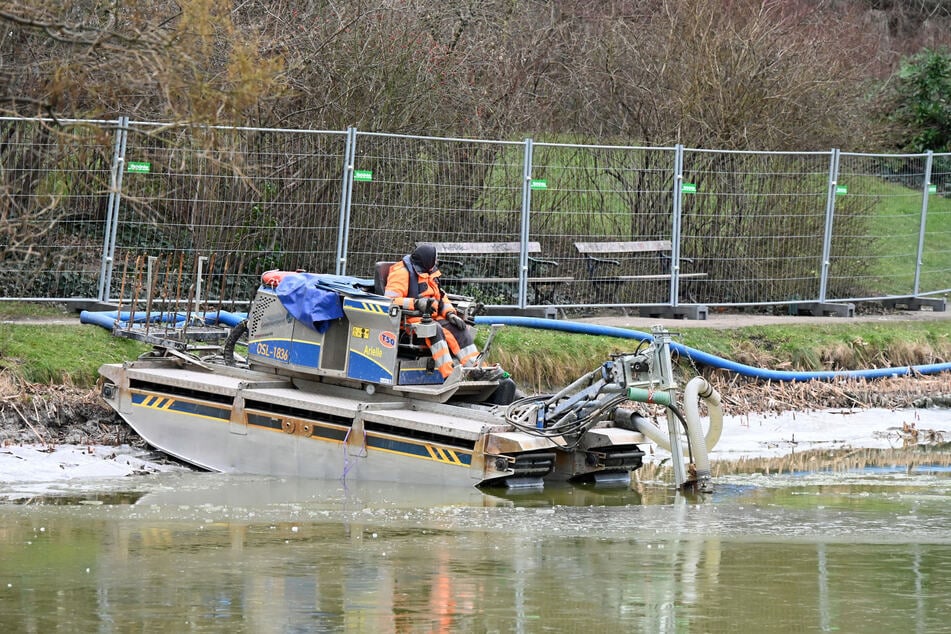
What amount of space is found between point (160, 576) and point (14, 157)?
333 inches

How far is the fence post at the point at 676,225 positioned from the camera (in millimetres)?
19844

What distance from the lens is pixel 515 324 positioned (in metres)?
17.4

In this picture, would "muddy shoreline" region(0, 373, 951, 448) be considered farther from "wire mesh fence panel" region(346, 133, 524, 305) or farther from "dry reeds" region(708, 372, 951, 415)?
"wire mesh fence panel" region(346, 133, 524, 305)

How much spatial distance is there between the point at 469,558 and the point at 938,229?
654 inches

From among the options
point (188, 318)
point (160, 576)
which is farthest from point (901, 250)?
point (160, 576)

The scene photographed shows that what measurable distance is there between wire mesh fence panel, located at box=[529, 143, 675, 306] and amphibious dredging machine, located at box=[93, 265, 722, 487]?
5.23m

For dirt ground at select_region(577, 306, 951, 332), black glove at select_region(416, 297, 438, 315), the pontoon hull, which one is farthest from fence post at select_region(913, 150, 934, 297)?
black glove at select_region(416, 297, 438, 315)

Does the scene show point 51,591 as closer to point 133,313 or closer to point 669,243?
point 133,313

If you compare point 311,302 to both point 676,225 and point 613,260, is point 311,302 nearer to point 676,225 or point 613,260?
point 613,260

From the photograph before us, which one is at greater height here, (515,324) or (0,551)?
(515,324)

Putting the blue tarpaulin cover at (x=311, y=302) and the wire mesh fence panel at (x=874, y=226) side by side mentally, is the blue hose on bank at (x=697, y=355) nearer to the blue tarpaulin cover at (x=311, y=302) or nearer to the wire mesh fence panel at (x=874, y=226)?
the wire mesh fence panel at (x=874, y=226)

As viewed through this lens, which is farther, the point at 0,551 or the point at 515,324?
the point at 515,324

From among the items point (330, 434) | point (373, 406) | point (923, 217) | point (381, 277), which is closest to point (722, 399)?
point (381, 277)

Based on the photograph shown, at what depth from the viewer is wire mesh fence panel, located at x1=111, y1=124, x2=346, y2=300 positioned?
1709cm
